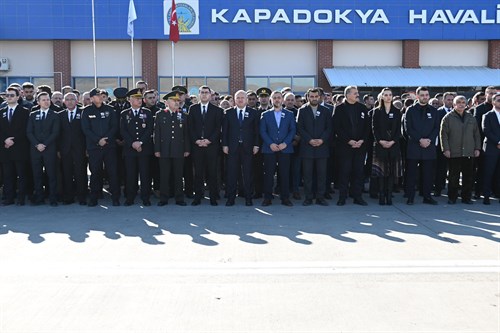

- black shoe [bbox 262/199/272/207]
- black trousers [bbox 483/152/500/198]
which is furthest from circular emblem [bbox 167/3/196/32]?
black trousers [bbox 483/152/500/198]

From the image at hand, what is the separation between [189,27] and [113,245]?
21.3m

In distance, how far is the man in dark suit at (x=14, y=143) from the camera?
9.28 meters

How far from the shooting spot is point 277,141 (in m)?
9.16

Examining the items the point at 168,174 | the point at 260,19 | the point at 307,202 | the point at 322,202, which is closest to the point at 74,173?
the point at 168,174

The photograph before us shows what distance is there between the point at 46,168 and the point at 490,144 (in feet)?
25.2

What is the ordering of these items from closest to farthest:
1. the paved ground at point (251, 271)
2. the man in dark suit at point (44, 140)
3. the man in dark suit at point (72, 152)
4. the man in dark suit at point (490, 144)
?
the paved ground at point (251, 271) → the man in dark suit at point (44, 140) → the man in dark suit at point (490, 144) → the man in dark suit at point (72, 152)

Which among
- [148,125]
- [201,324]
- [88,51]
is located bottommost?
[201,324]

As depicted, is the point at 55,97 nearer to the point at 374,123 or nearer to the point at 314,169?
the point at 314,169

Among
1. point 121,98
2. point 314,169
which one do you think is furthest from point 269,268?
point 121,98

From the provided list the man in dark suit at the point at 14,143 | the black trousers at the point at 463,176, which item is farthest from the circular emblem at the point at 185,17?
the black trousers at the point at 463,176

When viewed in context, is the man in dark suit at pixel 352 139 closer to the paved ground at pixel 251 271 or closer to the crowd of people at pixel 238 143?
the crowd of people at pixel 238 143

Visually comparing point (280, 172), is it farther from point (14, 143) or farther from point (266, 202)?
point (14, 143)

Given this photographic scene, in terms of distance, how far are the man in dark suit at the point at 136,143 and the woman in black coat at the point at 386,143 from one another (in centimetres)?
388

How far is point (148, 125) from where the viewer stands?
30.2 feet
